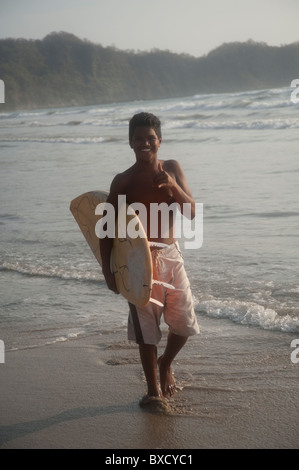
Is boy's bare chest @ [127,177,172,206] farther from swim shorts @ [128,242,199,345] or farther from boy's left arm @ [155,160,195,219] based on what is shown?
swim shorts @ [128,242,199,345]

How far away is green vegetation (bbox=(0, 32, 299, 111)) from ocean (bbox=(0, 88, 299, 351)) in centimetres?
8355

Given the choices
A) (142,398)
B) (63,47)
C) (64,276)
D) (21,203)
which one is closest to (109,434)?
(142,398)

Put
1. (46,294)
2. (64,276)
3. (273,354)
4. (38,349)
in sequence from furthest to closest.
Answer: (64,276) → (46,294) → (38,349) → (273,354)

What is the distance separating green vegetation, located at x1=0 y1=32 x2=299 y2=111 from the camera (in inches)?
3967

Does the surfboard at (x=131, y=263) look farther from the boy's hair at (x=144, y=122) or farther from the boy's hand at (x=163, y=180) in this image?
the boy's hair at (x=144, y=122)

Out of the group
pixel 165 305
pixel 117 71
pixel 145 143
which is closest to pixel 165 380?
pixel 165 305

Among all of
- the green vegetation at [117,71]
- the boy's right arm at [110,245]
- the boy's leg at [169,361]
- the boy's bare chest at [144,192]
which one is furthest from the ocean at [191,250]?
the green vegetation at [117,71]

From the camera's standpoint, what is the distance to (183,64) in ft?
400

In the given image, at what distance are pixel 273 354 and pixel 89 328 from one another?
4.14 feet

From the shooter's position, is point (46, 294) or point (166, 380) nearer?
point (166, 380)

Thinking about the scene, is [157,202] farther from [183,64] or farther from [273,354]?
[183,64]

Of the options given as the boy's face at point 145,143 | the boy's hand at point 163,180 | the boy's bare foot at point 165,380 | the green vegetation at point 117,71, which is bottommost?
the boy's bare foot at point 165,380

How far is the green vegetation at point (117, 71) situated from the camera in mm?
100750

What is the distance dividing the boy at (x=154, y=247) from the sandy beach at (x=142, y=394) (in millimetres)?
241
